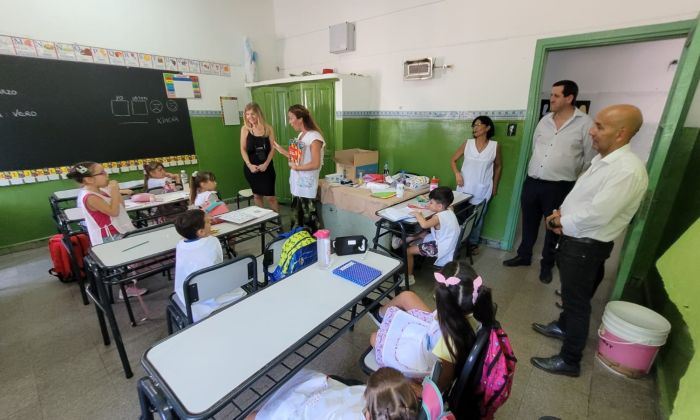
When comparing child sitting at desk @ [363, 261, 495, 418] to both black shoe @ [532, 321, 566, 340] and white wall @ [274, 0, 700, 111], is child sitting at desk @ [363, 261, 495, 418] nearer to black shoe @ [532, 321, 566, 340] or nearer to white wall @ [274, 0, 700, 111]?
black shoe @ [532, 321, 566, 340]

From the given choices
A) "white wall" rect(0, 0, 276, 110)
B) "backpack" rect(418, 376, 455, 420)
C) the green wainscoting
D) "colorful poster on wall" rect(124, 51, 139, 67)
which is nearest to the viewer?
"backpack" rect(418, 376, 455, 420)

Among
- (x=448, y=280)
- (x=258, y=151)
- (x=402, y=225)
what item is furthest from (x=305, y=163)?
(x=448, y=280)

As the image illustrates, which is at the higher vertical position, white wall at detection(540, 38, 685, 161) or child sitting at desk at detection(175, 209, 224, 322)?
white wall at detection(540, 38, 685, 161)

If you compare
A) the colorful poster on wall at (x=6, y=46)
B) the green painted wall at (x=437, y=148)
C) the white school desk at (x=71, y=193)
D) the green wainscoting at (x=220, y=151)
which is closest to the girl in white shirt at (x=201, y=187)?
the white school desk at (x=71, y=193)

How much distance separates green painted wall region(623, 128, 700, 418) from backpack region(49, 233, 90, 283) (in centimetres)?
375

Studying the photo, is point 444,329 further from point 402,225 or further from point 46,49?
point 46,49

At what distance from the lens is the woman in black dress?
3.33m

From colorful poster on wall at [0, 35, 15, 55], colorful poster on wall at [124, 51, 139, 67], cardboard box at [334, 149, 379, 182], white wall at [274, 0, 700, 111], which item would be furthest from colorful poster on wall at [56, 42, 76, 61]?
cardboard box at [334, 149, 379, 182]

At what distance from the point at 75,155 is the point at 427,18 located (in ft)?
14.9

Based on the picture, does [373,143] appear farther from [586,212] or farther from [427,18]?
[586,212]

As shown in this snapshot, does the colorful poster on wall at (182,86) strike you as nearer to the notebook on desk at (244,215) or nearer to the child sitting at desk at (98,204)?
the child sitting at desk at (98,204)

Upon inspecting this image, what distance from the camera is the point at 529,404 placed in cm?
159

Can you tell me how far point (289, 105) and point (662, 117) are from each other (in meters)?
3.96

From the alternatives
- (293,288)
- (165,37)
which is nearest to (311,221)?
(293,288)
